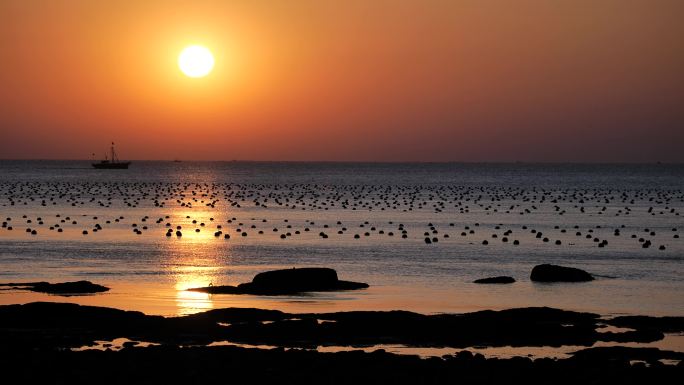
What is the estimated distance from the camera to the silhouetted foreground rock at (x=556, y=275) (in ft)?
144

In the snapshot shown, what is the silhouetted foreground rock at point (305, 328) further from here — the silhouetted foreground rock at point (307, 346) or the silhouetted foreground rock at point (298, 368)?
the silhouetted foreground rock at point (298, 368)

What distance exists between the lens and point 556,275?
44.1 m

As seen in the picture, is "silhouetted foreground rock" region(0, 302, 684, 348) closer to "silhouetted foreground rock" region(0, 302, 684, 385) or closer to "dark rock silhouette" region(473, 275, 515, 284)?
"silhouetted foreground rock" region(0, 302, 684, 385)

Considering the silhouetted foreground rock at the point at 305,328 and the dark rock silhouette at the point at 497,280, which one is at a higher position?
the silhouetted foreground rock at the point at 305,328

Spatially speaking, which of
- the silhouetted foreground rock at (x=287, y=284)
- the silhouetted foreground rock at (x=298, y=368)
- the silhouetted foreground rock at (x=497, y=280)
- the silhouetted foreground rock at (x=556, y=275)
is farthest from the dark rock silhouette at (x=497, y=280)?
the silhouetted foreground rock at (x=298, y=368)

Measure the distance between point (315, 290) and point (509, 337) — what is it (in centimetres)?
1124

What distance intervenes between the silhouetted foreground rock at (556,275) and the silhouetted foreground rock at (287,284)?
7.93 meters

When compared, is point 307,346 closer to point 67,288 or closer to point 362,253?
point 67,288

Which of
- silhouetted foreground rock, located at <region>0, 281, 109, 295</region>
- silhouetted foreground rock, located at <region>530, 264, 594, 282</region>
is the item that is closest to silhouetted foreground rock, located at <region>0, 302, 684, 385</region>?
silhouetted foreground rock, located at <region>0, 281, 109, 295</region>

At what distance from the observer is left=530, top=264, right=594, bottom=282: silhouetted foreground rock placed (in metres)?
44.0

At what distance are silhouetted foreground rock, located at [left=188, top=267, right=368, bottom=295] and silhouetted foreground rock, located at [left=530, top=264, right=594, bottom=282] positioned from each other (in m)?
7.93

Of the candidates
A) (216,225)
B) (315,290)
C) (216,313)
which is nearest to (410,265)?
(315,290)

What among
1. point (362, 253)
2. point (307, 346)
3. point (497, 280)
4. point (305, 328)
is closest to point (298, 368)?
point (307, 346)

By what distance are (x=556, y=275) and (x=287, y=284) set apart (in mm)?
10864
